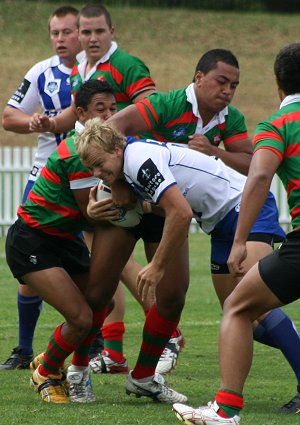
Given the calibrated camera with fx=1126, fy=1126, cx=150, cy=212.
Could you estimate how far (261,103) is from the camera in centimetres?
3131

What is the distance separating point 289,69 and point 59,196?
157 centimetres

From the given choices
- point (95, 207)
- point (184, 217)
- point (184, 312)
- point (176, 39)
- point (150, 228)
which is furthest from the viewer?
point (176, 39)

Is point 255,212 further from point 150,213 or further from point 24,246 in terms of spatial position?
point 24,246

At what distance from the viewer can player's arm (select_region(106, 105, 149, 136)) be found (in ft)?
21.4

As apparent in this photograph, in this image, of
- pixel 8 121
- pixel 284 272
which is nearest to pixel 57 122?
pixel 8 121

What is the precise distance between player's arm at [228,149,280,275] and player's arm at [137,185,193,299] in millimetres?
344

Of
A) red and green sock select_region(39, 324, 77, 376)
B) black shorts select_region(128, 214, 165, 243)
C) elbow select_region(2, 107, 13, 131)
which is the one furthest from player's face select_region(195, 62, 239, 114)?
elbow select_region(2, 107, 13, 131)

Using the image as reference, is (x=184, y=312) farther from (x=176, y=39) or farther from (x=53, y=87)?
(x=176, y=39)

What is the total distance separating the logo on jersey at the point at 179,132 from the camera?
6844mm

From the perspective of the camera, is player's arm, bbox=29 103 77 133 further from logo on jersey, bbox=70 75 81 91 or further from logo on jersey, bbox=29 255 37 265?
logo on jersey, bbox=29 255 37 265

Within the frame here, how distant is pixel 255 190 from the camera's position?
5.30m

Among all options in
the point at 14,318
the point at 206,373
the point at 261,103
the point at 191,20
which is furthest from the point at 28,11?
the point at 206,373

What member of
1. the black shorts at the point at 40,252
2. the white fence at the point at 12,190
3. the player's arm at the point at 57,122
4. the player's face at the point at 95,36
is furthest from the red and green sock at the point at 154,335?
the white fence at the point at 12,190

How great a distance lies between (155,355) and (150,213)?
0.82 meters
